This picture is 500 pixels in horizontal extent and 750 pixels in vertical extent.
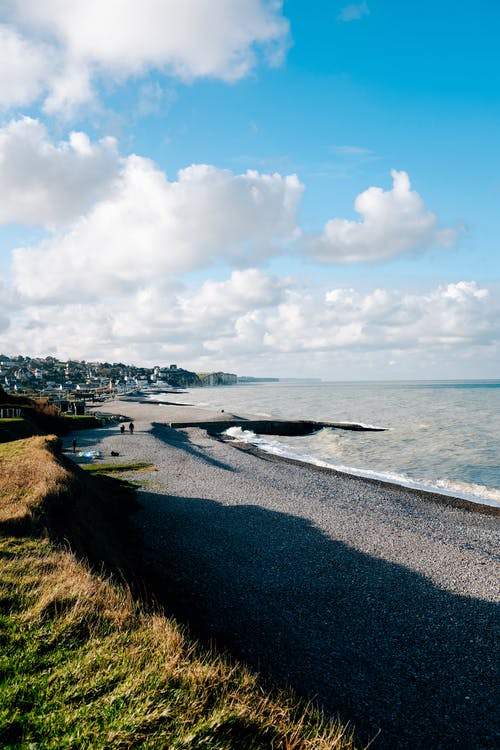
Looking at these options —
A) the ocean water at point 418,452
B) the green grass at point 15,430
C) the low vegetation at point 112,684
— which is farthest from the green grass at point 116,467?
the low vegetation at point 112,684

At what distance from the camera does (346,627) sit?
11.4m

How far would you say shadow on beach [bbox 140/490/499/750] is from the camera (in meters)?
8.64

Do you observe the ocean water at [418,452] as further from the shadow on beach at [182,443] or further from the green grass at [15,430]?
the green grass at [15,430]

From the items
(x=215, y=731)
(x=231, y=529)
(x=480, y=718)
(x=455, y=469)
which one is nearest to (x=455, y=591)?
(x=480, y=718)

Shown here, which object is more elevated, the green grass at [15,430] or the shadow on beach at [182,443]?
the green grass at [15,430]

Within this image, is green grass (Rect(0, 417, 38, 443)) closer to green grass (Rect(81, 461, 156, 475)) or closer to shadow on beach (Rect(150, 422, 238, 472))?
green grass (Rect(81, 461, 156, 475))

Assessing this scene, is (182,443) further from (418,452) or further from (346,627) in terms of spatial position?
(346,627)

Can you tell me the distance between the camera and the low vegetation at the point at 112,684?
14.5 ft

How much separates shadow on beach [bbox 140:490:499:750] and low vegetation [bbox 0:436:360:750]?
3.48 metres

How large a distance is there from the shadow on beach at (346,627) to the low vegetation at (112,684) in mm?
3477

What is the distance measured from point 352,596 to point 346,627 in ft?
5.58

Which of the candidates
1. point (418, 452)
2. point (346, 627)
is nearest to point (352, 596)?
point (346, 627)

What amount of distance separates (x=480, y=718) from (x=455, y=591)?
18.7ft

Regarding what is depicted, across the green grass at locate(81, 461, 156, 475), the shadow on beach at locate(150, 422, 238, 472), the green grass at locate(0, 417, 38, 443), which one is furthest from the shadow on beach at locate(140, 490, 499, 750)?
the green grass at locate(0, 417, 38, 443)
